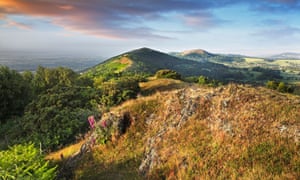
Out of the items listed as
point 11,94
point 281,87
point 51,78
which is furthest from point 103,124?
point 281,87

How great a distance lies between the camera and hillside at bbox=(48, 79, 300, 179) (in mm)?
9479

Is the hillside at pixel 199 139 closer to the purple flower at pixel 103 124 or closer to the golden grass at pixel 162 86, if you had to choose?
the purple flower at pixel 103 124

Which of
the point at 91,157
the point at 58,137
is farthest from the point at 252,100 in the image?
the point at 58,137

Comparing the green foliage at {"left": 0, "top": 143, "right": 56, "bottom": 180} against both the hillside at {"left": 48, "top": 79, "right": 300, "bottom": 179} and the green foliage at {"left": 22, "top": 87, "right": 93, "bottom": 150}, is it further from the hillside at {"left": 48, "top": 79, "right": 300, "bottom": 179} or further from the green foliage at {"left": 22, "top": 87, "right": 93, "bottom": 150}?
the green foliage at {"left": 22, "top": 87, "right": 93, "bottom": 150}

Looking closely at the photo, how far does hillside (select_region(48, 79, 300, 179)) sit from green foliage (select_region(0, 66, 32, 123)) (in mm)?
33553

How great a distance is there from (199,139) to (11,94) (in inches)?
1675

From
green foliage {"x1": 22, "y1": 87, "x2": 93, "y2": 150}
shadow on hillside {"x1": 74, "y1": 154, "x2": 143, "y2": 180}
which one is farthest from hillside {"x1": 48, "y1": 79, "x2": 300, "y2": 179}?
green foliage {"x1": 22, "y1": 87, "x2": 93, "y2": 150}

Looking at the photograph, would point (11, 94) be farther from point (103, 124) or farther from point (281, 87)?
point (281, 87)

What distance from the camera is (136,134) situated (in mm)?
14883

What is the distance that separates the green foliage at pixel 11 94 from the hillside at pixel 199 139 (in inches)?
1321

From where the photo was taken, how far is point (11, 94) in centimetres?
4500

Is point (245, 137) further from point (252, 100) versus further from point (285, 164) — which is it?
point (252, 100)

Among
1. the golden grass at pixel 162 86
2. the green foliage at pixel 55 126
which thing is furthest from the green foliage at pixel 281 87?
the green foliage at pixel 55 126

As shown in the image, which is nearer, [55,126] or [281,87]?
[55,126]
